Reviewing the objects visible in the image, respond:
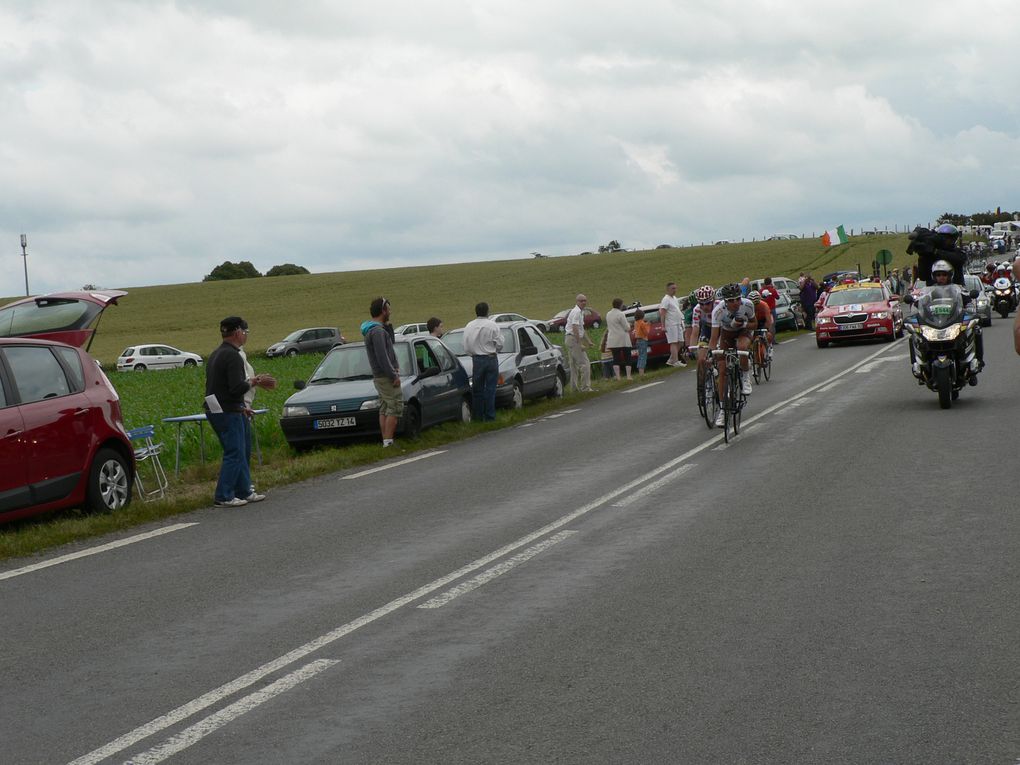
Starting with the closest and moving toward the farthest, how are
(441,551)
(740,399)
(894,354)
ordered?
(441,551) → (740,399) → (894,354)

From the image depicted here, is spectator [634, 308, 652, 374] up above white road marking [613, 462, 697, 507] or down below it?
above

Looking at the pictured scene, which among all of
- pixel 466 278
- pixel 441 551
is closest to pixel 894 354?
pixel 441 551

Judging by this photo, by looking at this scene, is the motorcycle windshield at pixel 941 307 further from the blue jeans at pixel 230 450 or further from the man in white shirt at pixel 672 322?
the man in white shirt at pixel 672 322

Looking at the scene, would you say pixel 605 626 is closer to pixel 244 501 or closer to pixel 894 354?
pixel 244 501

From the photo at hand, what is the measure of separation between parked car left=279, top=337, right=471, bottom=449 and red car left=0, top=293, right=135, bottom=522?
4.96m

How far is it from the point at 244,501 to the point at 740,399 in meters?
6.51

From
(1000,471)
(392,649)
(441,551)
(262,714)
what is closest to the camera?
(262,714)

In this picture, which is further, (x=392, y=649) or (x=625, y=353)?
(x=625, y=353)

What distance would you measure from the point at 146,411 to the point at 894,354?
54.8ft

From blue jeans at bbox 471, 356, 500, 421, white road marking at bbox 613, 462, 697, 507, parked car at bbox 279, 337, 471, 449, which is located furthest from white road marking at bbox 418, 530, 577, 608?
blue jeans at bbox 471, 356, 500, 421

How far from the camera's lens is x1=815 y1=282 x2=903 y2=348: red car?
34.3 meters

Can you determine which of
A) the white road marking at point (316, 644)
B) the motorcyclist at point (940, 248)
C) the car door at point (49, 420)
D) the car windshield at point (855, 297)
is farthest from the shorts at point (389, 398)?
the car windshield at point (855, 297)

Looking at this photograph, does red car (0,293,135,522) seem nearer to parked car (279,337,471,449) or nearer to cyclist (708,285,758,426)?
parked car (279,337,471,449)

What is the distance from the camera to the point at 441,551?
9.28 m
